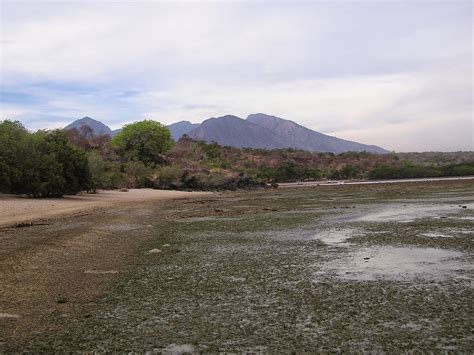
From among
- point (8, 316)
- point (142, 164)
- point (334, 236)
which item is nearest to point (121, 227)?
point (334, 236)

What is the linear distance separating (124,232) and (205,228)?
4.15 meters

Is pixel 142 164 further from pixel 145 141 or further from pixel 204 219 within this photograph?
pixel 204 219

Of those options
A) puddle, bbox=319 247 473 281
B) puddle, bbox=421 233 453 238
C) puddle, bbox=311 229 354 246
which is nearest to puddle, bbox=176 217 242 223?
puddle, bbox=311 229 354 246

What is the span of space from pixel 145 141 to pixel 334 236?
87.2 m

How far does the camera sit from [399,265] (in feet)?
42.9

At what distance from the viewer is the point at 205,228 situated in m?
23.9

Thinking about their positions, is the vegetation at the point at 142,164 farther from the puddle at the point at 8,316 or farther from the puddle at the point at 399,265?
the puddle at the point at 8,316

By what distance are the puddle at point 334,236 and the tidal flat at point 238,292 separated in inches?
2.7

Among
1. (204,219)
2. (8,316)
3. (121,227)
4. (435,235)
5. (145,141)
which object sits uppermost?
(145,141)

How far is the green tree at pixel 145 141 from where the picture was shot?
3979 inches

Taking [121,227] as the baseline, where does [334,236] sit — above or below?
below

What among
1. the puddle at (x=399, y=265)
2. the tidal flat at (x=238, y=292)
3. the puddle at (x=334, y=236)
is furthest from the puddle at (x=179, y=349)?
the puddle at (x=334, y=236)

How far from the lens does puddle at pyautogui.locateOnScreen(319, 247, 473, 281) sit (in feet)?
38.7

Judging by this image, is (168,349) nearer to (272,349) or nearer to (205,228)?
(272,349)
